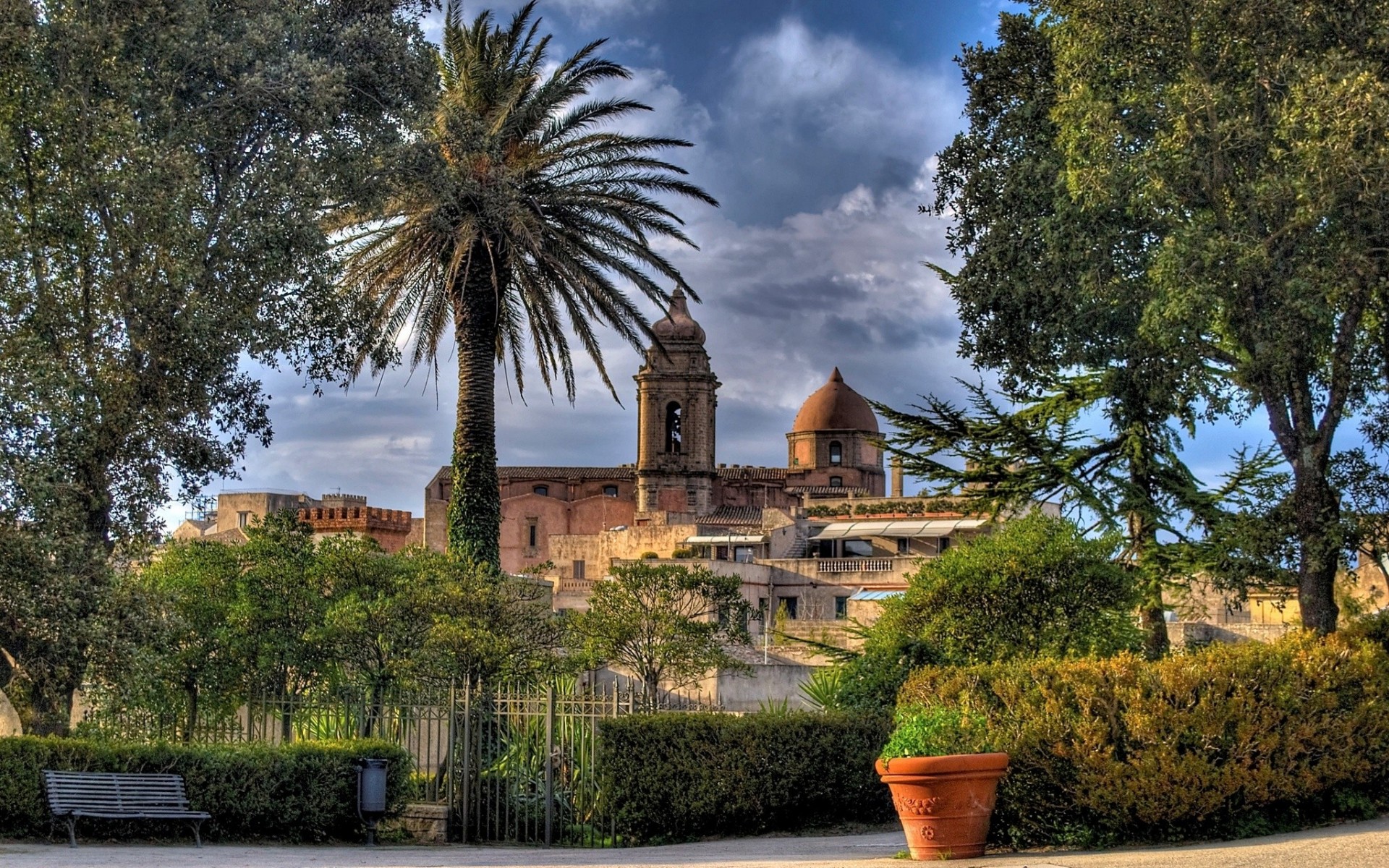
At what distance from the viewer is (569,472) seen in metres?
79.2

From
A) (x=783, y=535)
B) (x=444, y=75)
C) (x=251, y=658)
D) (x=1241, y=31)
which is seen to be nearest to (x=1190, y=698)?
(x=1241, y=31)

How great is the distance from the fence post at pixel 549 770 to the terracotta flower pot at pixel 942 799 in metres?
4.98

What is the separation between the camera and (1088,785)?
11891 millimetres

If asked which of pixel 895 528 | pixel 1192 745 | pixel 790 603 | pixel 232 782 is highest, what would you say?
pixel 895 528

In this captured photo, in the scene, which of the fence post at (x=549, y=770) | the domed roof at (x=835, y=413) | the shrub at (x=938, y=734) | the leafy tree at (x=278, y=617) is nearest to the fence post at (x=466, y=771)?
the fence post at (x=549, y=770)

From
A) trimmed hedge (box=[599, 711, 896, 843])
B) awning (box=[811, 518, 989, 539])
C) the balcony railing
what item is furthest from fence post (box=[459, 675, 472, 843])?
awning (box=[811, 518, 989, 539])

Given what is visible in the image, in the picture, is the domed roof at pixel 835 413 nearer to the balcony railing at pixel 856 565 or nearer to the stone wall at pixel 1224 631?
the balcony railing at pixel 856 565

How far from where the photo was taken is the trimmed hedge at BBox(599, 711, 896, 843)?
15047 millimetres

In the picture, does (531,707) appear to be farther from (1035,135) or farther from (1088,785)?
(1035,135)

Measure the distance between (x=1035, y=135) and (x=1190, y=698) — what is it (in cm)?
1114

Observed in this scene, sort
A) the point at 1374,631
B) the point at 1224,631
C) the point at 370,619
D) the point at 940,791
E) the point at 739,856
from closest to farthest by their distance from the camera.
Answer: the point at 940,791 < the point at 739,856 < the point at 1374,631 < the point at 370,619 < the point at 1224,631

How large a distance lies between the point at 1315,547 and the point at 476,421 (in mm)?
12207

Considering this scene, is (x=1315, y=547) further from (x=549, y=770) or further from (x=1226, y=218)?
(x=549, y=770)

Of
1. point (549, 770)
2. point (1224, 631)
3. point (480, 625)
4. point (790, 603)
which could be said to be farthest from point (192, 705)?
point (790, 603)
